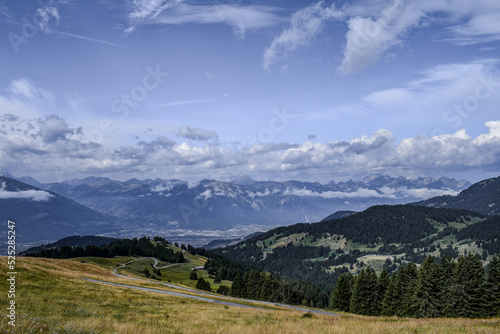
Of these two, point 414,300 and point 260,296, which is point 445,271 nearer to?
point 414,300

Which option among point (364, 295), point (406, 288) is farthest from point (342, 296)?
point (406, 288)

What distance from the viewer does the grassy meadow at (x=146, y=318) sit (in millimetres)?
12969

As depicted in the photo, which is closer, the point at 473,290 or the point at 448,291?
the point at 473,290

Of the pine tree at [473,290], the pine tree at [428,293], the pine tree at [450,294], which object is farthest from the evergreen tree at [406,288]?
the pine tree at [473,290]

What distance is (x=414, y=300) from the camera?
68.1 meters

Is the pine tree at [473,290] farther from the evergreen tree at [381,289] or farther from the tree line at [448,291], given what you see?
the evergreen tree at [381,289]

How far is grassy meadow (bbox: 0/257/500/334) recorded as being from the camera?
13.0 meters

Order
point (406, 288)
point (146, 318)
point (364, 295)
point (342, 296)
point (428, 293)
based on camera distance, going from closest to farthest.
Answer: point (146, 318)
point (428, 293)
point (406, 288)
point (364, 295)
point (342, 296)

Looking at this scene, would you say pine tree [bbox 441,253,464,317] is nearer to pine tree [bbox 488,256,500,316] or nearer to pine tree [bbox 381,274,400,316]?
pine tree [bbox 488,256,500,316]

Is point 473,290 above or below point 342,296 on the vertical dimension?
above

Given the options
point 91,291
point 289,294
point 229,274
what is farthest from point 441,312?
point 229,274

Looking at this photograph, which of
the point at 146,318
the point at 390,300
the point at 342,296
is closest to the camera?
the point at 146,318

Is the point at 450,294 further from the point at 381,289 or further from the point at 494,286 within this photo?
the point at 381,289

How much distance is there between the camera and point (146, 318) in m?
20.7
